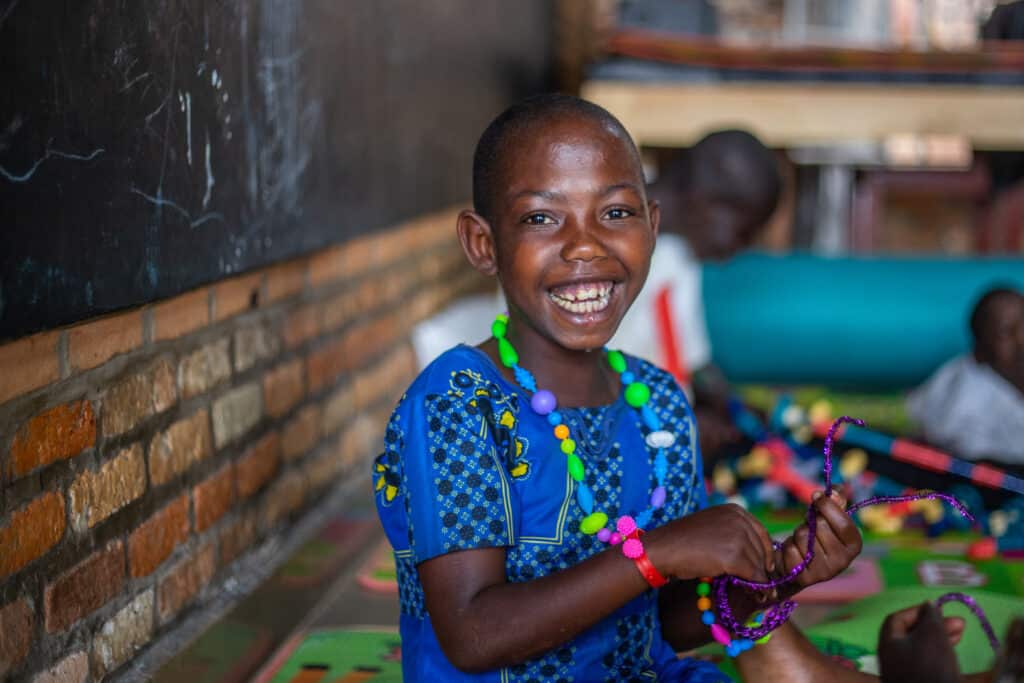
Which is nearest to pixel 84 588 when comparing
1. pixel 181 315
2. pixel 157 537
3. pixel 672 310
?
pixel 157 537

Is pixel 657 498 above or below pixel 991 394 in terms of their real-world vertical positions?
above

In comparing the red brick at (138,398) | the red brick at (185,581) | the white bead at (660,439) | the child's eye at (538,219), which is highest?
the child's eye at (538,219)

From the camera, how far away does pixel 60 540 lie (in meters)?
1.56

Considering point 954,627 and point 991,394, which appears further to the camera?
point 991,394

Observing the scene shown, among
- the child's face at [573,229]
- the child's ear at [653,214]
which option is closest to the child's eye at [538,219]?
the child's face at [573,229]

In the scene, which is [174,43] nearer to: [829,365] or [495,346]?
[495,346]

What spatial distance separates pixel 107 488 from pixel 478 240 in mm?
589

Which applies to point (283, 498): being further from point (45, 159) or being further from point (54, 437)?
point (45, 159)

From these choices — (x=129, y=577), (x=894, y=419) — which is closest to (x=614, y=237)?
(x=129, y=577)

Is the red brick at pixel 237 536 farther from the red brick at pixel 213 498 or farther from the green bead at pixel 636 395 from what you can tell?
the green bead at pixel 636 395

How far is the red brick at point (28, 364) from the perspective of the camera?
1.39 m

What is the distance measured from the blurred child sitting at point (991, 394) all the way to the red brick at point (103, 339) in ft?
6.84

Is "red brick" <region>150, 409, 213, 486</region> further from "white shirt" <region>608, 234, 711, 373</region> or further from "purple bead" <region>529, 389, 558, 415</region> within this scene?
"white shirt" <region>608, 234, 711, 373</region>

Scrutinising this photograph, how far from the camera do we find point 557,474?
5.11ft
